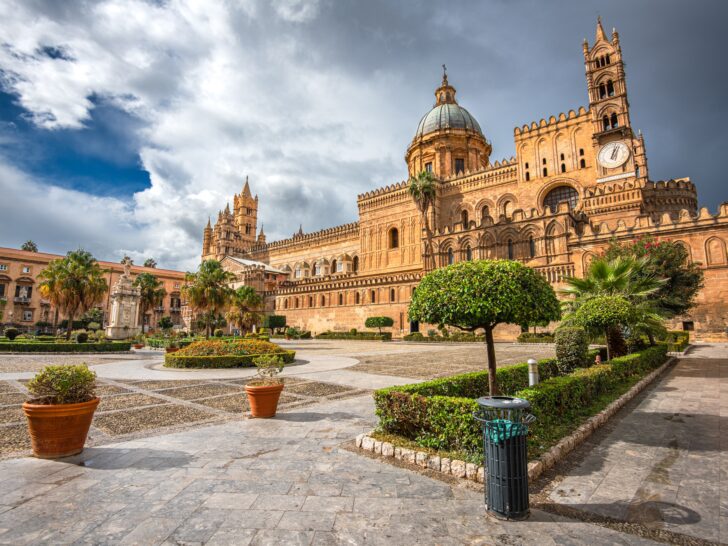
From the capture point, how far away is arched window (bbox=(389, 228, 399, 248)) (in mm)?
51875

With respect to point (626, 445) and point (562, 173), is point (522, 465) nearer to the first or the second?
point (626, 445)

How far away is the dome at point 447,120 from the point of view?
51.8 meters

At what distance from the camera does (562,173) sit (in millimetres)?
39469

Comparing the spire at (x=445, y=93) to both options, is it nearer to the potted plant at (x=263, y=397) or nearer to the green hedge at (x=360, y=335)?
the green hedge at (x=360, y=335)

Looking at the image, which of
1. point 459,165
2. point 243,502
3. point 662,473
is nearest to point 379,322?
point 459,165

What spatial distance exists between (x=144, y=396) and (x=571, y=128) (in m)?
44.1

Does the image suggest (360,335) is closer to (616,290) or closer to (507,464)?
(616,290)

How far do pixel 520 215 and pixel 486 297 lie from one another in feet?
112

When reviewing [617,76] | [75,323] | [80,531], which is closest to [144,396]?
[80,531]

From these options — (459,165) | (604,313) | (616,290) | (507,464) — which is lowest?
(507,464)

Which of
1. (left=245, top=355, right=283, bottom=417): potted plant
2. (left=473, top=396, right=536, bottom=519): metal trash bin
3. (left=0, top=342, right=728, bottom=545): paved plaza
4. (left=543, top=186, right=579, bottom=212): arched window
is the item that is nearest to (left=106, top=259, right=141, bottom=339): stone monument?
(left=245, top=355, right=283, bottom=417): potted plant

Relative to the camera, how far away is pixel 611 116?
37.4 meters

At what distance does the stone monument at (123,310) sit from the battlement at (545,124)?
134 ft

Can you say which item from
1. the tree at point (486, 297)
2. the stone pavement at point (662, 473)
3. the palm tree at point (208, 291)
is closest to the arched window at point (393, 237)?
the palm tree at point (208, 291)
